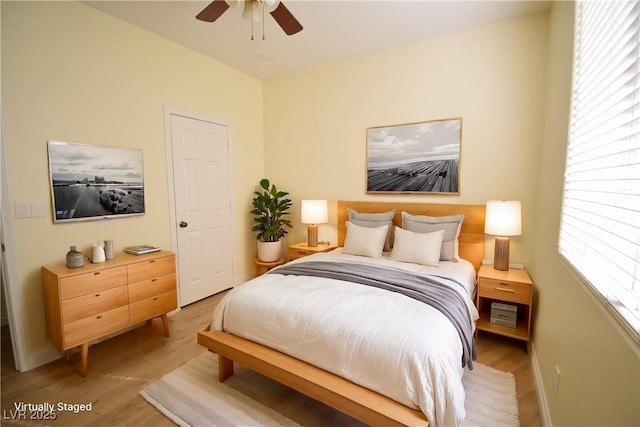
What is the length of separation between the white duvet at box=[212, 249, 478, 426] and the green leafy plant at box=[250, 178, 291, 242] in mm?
1753

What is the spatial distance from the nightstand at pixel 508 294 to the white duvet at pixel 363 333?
378 millimetres

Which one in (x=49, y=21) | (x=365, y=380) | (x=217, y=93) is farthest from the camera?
(x=217, y=93)

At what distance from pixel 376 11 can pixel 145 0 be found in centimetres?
196

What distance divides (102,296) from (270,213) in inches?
86.8

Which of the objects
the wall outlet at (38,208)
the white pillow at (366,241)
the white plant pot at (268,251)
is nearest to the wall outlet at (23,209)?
the wall outlet at (38,208)

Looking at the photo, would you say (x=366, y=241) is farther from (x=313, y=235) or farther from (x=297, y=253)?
(x=297, y=253)

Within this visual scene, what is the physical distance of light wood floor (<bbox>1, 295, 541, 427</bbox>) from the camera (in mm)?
1739

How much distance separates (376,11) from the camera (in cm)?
255

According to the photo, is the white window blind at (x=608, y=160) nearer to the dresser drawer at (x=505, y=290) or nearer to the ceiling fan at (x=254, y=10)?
the dresser drawer at (x=505, y=290)

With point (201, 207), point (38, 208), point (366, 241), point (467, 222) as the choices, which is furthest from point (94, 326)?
point (467, 222)

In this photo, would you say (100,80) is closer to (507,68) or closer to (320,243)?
(320,243)

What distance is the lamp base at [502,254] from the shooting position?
260 centimetres

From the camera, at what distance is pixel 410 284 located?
6.47 feet

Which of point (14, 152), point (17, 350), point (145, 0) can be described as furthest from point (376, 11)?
point (17, 350)
